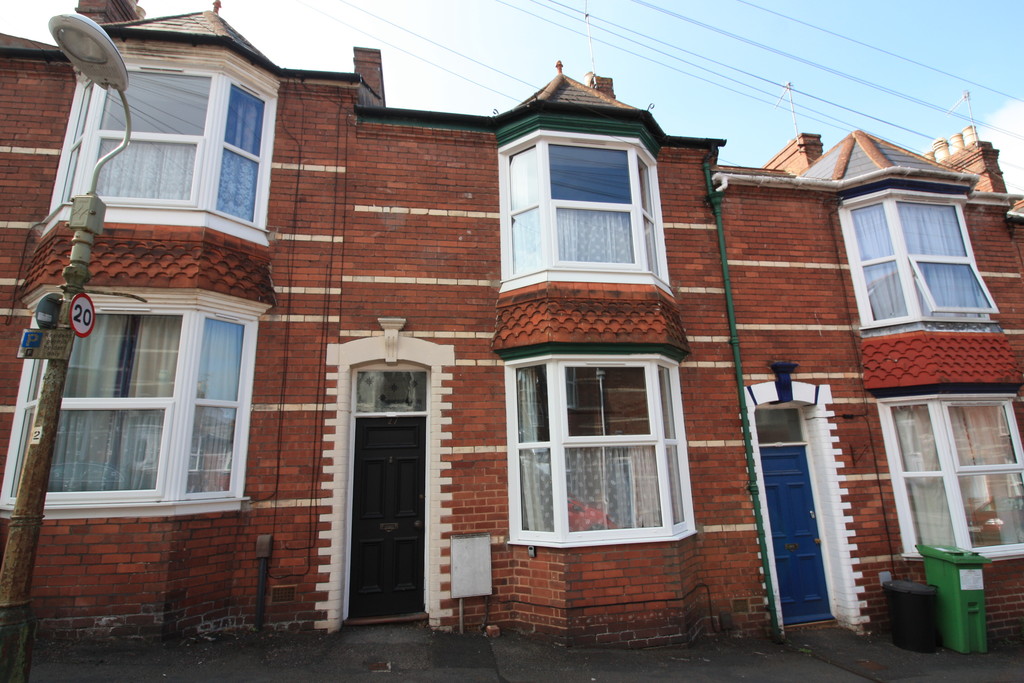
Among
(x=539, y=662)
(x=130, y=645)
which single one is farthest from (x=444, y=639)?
(x=130, y=645)

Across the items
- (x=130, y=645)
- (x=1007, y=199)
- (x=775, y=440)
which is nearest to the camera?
(x=130, y=645)

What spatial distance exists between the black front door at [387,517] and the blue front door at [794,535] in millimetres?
4529

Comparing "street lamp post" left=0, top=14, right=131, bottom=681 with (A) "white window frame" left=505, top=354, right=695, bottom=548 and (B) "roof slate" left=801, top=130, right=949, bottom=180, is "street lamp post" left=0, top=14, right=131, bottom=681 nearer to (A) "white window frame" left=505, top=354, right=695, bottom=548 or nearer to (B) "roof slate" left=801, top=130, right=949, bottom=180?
(A) "white window frame" left=505, top=354, right=695, bottom=548

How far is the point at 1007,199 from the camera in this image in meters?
8.33

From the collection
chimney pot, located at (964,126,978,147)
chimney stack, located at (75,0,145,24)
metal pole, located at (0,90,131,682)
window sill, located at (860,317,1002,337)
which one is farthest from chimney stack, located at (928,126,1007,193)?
chimney stack, located at (75,0,145,24)

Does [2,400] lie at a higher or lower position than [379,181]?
lower

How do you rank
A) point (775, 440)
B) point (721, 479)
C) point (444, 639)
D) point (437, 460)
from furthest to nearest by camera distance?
point (775, 440)
point (721, 479)
point (437, 460)
point (444, 639)

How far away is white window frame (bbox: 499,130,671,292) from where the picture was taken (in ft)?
A: 21.3

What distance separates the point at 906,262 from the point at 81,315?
948 centimetres

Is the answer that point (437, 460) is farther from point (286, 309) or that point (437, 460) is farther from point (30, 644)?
point (30, 644)

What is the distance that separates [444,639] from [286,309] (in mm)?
4039

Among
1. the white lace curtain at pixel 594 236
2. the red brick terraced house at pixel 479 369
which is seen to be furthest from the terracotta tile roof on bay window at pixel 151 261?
the white lace curtain at pixel 594 236

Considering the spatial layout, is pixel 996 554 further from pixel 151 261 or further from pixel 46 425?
pixel 151 261

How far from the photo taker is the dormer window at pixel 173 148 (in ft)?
19.2
